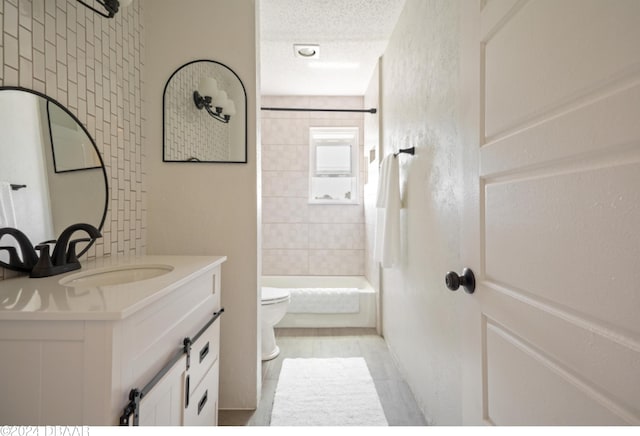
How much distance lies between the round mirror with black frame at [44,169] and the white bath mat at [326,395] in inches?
Result: 52.4

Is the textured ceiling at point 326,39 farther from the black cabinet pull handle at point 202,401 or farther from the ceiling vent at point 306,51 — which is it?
the black cabinet pull handle at point 202,401

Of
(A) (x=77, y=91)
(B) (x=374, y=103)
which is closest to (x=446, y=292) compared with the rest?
(A) (x=77, y=91)

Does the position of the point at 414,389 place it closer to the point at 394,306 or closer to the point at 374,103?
the point at 394,306

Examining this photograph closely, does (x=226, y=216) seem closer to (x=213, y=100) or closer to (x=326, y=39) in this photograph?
(x=213, y=100)

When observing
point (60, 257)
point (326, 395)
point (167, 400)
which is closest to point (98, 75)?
point (60, 257)

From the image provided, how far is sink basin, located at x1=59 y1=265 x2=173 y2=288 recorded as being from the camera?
1.06 m

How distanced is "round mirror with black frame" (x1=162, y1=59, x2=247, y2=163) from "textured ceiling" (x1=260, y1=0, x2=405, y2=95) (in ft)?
2.36

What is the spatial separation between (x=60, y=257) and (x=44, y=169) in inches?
12.3

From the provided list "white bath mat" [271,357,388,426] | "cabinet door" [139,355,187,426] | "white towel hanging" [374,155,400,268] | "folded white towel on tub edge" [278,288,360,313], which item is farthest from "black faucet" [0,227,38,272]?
"folded white towel on tub edge" [278,288,360,313]

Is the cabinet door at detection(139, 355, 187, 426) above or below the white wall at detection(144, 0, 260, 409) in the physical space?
below

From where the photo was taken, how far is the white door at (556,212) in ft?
1.53

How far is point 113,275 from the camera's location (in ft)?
4.04

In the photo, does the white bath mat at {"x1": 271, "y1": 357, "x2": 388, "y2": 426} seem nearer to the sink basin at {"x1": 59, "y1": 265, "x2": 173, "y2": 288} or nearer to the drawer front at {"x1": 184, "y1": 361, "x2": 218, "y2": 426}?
the drawer front at {"x1": 184, "y1": 361, "x2": 218, "y2": 426}

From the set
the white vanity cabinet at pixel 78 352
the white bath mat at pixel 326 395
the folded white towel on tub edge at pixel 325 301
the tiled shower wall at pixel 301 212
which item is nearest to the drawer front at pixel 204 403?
the white vanity cabinet at pixel 78 352
